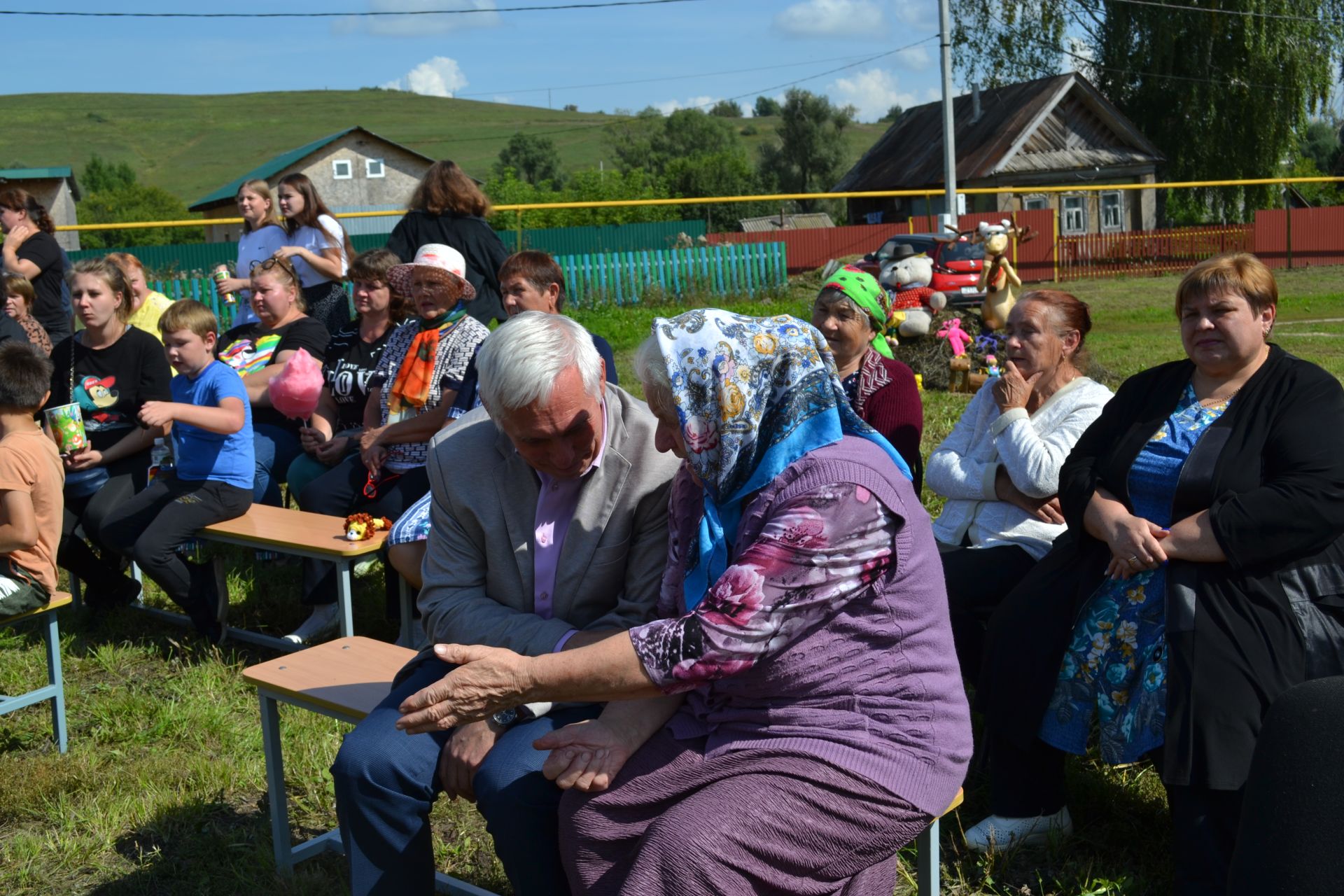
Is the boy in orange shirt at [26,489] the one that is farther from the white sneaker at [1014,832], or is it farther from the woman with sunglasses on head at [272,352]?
the white sneaker at [1014,832]

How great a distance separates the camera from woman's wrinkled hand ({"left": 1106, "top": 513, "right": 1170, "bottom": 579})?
9.29ft

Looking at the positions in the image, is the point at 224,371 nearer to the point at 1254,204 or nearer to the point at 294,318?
the point at 294,318

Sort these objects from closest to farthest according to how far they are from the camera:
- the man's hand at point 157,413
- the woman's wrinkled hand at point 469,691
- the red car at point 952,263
→ 1. the woman's wrinkled hand at point 469,691
2. the man's hand at point 157,413
3. the red car at point 952,263

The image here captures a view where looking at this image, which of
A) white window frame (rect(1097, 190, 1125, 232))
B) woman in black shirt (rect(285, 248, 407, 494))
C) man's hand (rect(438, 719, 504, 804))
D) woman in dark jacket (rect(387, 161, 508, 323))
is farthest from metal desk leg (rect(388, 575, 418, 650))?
white window frame (rect(1097, 190, 1125, 232))

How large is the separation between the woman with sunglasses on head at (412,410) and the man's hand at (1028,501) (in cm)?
216

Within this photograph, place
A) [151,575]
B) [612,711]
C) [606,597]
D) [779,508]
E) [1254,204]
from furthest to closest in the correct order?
[1254,204], [151,575], [606,597], [612,711], [779,508]

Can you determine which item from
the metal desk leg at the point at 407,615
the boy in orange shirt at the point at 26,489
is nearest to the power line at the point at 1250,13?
the metal desk leg at the point at 407,615

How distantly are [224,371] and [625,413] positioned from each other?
2.95 meters

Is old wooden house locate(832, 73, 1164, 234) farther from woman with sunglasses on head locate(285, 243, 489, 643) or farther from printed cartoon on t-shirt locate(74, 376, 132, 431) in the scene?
printed cartoon on t-shirt locate(74, 376, 132, 431)

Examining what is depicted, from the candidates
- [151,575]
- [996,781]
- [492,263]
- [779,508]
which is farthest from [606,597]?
[492,263]

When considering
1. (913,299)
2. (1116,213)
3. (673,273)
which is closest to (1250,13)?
(1116,213)

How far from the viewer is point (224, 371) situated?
194 inches

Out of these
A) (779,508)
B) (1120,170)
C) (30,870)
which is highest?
(1120,170)

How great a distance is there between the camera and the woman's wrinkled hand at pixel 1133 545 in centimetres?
283
